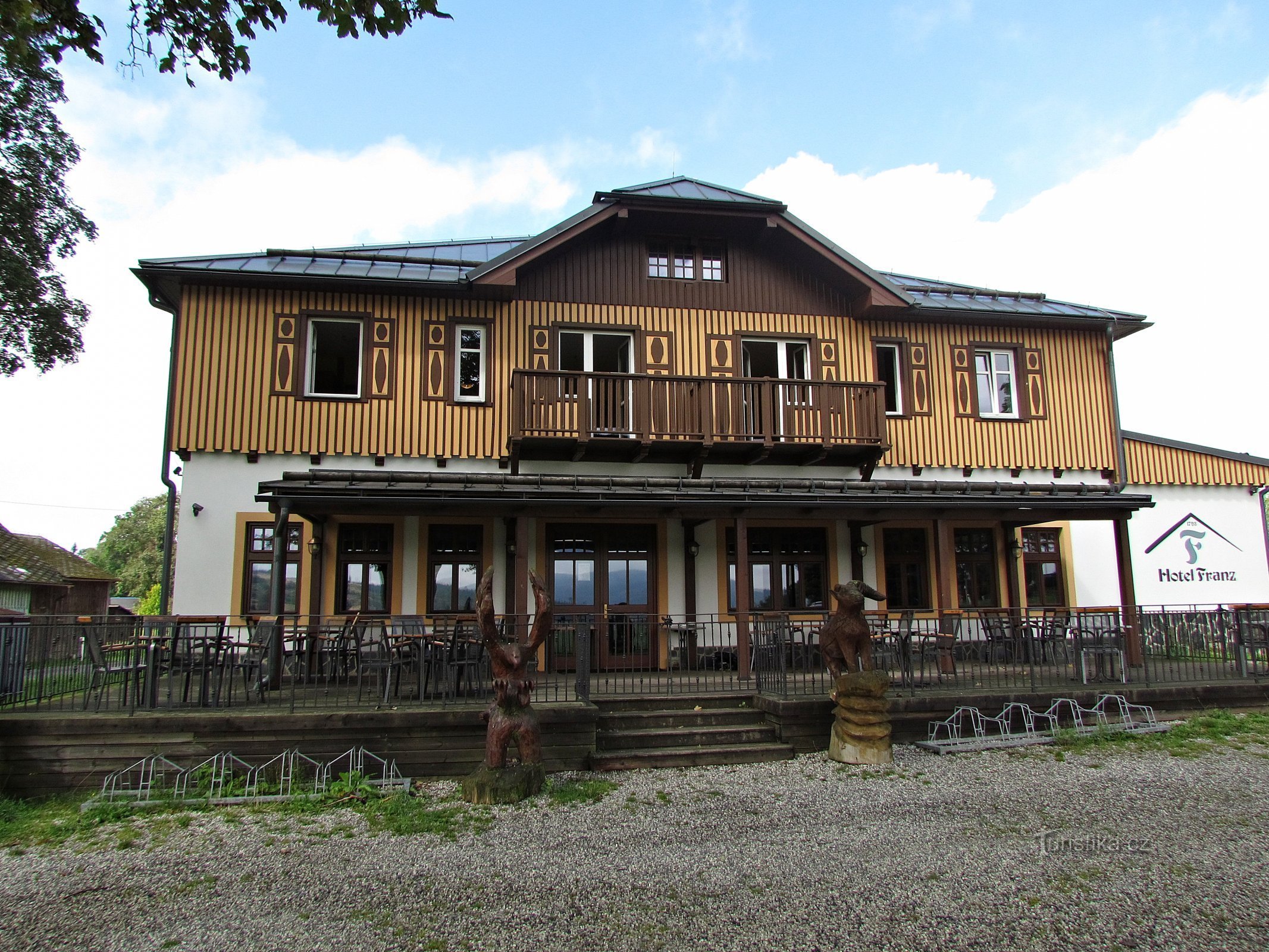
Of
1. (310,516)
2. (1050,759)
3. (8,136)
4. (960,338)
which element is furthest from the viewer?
(8,136)

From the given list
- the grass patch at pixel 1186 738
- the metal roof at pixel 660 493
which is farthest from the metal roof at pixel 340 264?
the grass patch at pixel 1186 738

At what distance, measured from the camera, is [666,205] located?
47.5 ft

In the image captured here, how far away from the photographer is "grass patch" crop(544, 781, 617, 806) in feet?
24.3

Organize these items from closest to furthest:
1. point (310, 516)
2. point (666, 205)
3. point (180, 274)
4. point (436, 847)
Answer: point (436, 847), point (310, 516), point (180, 274), point (666, 205)

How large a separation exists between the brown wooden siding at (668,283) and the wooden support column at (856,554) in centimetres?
424

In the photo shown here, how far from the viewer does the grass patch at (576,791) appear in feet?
24.3

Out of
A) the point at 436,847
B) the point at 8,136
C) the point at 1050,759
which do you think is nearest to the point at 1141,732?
the point at 1050,759

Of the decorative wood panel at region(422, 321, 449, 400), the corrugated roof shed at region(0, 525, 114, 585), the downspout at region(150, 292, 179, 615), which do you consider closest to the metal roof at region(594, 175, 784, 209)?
the decorative wood panel at region(422, 321, 449, 400)

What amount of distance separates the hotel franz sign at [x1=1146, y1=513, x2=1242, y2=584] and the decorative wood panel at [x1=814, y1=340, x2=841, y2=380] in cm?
738

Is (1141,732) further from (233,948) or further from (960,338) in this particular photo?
(233,948)

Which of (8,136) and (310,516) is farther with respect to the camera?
(8,136)

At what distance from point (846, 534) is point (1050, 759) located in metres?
6.46

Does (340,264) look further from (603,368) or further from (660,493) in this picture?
(660,493)

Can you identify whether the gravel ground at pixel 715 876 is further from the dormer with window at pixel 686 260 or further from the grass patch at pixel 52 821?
the dormer with window at pixel 686 260
